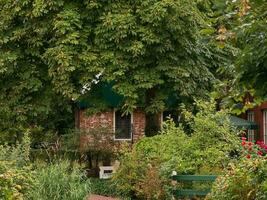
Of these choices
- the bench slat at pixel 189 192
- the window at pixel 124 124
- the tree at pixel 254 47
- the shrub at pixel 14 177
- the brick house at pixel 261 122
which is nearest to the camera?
the tree at pixel 254 47

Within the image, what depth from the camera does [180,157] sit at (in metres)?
14.0

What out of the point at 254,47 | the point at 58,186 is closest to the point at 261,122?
the point at 58,186

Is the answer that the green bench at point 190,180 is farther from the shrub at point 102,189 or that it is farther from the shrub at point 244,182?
the shrub at point 102,189

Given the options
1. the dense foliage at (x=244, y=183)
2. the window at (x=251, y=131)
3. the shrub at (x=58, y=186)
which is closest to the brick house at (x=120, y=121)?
the window at (x=251, y=131)

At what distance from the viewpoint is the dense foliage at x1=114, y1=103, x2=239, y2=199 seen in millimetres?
12656

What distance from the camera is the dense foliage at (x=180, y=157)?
1266 cm

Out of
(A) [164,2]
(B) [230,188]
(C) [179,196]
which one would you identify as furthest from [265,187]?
(A) [164,2]

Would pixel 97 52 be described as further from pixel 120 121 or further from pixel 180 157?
pixel 120 121

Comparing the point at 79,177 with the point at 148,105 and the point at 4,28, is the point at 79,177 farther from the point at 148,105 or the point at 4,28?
the point at 4,28

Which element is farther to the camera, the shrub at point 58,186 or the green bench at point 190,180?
the green bench at point 190,180

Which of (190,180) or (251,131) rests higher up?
(251,131)

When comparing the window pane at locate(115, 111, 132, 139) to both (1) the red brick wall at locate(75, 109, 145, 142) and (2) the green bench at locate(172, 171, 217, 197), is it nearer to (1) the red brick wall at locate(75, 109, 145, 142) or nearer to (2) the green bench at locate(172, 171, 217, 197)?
(1) the red brick wall at locate(75, 109, 145, 142)

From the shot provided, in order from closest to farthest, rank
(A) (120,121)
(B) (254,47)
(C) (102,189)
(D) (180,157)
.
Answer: (B) (254,47) → (D) (180,157) → (C) (102,189) → (A) (120,121)

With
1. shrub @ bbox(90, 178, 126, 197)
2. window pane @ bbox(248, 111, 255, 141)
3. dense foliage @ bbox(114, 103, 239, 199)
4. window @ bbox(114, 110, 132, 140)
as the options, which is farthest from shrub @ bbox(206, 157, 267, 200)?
window pane @ bbox(248, 111, 255, 141)
